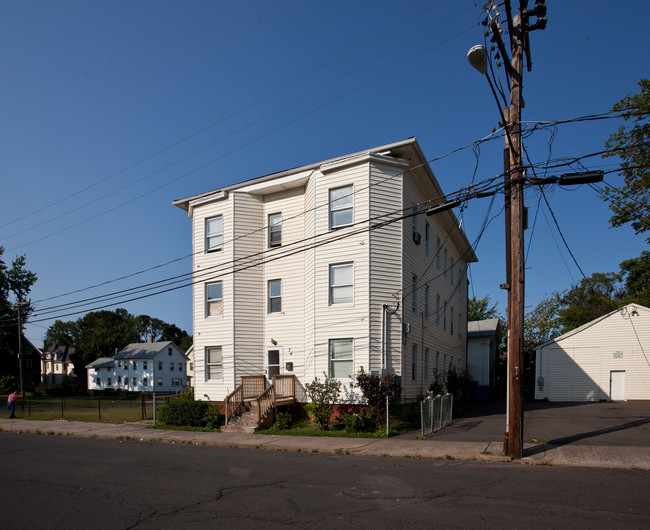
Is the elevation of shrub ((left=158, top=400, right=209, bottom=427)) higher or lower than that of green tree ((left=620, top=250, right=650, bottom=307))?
lower

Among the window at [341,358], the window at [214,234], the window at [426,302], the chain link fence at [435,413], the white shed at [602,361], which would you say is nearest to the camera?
the chain link fence at [435,413]

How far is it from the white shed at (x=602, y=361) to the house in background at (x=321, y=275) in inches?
541

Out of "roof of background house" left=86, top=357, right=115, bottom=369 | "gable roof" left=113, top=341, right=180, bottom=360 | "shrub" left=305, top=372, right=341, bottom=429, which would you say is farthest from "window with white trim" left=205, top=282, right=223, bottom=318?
"roof of background house" left=86, top=357, right=115, bottom=369

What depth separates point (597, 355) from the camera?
32031 millimetres

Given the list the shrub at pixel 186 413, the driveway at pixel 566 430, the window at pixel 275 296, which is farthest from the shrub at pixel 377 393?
the shrub at pixel 186 413

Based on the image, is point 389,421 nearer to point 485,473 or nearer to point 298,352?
point 298,352

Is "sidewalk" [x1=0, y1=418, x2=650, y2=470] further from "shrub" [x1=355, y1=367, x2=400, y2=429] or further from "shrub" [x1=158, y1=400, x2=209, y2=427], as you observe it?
"shrub" [x1=355, y1=367, x2=400, y2=429]

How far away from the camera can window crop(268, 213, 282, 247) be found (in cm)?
2145

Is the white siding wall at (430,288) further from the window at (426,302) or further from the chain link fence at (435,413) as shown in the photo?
the chain link fence at (435,413)

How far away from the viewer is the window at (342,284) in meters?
18.2

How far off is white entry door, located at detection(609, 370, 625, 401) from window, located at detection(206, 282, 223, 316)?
84.3 feet

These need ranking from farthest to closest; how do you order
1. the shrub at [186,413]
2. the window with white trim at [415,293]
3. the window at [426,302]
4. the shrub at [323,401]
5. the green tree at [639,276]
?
the green tree at [639,276] → the window at [426,302] → the window with white trim at [415,293] → the shrub at [186,413] → the shrub at [323,401]

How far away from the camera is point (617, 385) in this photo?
31391 mm

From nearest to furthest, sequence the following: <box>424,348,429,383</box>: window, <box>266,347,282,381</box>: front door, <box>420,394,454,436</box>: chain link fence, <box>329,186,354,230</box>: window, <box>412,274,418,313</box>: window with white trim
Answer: <box>420,394,454,436</box>: chain link fence → <box>329,186,354,230</box>: window → <box>412,274,418,313</box>: window with white trim → <box>266,347,282,381</box>: front door → <box>424,348,429,383</box>: window
